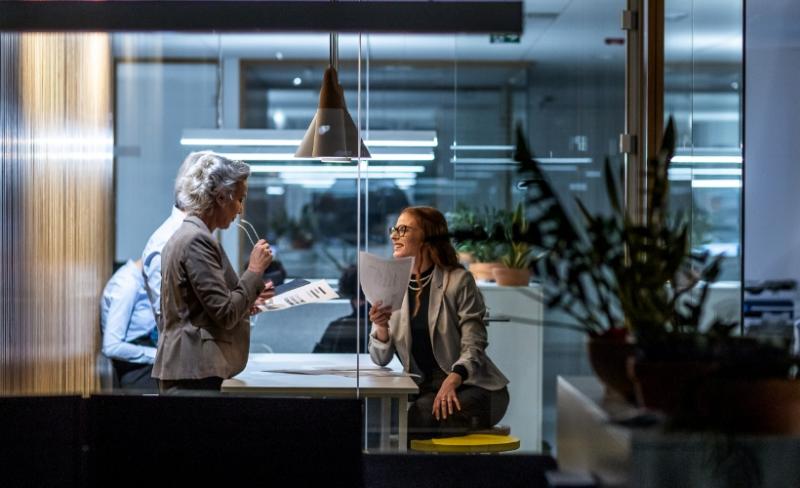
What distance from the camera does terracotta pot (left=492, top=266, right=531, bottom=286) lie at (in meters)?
4.39

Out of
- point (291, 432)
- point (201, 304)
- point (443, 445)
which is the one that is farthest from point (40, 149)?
point (291, 432)

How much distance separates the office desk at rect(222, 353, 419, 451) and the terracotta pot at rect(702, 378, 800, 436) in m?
2.19

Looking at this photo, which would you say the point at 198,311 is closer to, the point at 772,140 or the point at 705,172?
the point at 705,172

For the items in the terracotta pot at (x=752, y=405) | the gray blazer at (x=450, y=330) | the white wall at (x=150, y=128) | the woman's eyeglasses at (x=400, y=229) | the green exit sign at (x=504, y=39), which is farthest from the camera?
the green exit sign at (x=504, y=39)

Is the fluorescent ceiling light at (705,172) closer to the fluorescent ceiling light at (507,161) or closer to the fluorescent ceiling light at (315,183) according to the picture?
the fluorescent ceiling light at (507,161)

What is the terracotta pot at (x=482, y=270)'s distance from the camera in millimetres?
4312

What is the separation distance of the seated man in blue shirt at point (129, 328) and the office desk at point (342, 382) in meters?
0.58

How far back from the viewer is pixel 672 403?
1923mm

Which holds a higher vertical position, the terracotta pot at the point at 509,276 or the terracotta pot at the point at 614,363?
the terracotta pot at the point at 509,276


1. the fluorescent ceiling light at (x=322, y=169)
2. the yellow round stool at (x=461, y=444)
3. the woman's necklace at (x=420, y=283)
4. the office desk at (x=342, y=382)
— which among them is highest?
the fluorescent ceiling light at (x=322, y=169)

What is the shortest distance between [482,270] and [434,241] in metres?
0.45

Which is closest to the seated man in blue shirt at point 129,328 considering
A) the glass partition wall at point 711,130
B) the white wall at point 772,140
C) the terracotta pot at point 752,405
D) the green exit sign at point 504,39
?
the green exit sign at point 504,39

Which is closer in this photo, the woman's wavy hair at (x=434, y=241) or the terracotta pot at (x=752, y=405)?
the terracotta pot at (x=752, y=405)

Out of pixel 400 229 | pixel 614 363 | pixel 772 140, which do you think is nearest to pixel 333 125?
pixel 400 229
